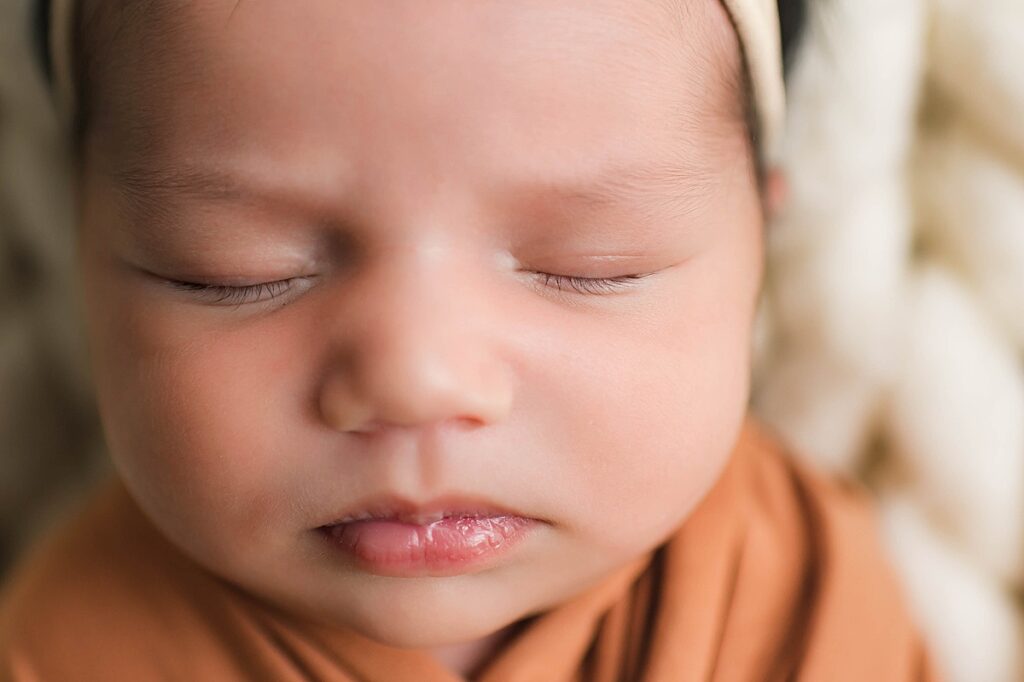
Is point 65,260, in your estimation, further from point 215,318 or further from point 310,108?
point 310,108

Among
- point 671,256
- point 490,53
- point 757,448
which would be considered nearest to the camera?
point 490,53

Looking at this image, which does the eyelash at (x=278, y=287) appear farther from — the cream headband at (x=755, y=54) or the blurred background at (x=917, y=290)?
the blurred background at (x=917, y=290)

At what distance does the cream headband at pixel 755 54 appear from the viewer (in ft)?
3.36

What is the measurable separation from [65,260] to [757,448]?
2.91ft

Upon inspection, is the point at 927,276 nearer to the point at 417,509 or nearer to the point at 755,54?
the point at 755,54

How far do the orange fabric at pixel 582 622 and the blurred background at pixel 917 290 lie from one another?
5.8 inches

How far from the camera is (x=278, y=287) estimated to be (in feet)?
3.06

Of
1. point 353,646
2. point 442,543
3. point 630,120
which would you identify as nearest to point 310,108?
point 630,120

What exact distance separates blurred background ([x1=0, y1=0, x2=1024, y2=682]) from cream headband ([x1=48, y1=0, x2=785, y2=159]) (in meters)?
0.17

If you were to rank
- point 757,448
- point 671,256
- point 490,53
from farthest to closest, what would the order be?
point 757,448, point 671,256, point 490,53

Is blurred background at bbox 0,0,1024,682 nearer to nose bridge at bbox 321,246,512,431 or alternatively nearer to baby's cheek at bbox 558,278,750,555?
baby's cheek at bbox 558,278,750,555

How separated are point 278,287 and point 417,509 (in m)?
0.21

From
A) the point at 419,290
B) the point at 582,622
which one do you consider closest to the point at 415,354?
the point at 419,290

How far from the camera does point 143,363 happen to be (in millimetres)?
971
